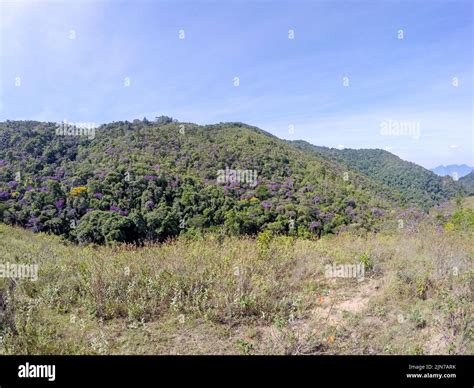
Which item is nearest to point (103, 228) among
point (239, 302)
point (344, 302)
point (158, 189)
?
point (158, 189)

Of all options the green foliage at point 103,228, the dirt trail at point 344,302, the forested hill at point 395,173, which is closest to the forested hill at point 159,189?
the green foliage at point 103,228

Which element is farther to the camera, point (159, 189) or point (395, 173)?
point (395, 173)

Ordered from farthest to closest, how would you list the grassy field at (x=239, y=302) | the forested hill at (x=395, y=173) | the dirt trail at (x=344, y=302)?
1. the forested hill at (x=395, y=173)
2. the dirt trail at (x=344, y=302)
3. the grassy field at (x=239, y=302)

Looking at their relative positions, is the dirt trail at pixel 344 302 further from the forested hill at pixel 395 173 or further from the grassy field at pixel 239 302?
the forested hill at pixel 395 173

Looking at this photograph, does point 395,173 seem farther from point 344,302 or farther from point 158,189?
point 344,302

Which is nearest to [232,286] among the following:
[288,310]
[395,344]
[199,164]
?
[288,310]

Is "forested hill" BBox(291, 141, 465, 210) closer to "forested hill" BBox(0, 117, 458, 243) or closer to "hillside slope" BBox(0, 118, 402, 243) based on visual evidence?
"forested hill" BBox(0, 117, 458, 243)
